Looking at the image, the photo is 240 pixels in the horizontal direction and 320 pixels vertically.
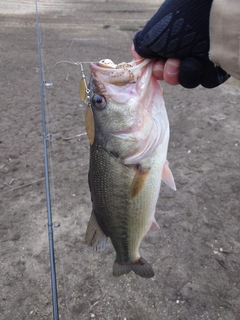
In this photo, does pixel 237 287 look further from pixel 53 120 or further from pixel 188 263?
pixel 53 120

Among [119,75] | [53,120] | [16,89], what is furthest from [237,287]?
[16,89]

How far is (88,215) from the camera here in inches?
132

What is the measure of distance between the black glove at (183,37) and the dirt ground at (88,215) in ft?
4.84

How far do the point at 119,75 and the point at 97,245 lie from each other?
895 millimetres

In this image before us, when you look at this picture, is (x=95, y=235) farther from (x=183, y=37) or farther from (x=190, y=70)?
(x=183, y=37)

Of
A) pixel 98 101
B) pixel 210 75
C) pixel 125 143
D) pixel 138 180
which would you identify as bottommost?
pixel 138 180

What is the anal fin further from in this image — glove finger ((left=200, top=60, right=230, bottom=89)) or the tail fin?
glove finger ((left=200, top=60, right=230, bottom=89))

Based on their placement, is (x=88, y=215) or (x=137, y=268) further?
(x=88, y=215)

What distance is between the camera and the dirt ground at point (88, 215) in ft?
8.62

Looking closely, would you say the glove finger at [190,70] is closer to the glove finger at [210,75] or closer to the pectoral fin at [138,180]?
the glove finger at [210,75]

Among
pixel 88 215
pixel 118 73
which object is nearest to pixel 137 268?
pixel 118 73

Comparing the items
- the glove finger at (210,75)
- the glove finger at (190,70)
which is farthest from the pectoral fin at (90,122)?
the glove finger at (210,75)

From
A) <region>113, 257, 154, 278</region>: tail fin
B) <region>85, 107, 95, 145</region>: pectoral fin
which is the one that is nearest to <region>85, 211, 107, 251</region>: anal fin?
<region>113, 257, 154, 278</region>: tail fin

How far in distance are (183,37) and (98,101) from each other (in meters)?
0.46
